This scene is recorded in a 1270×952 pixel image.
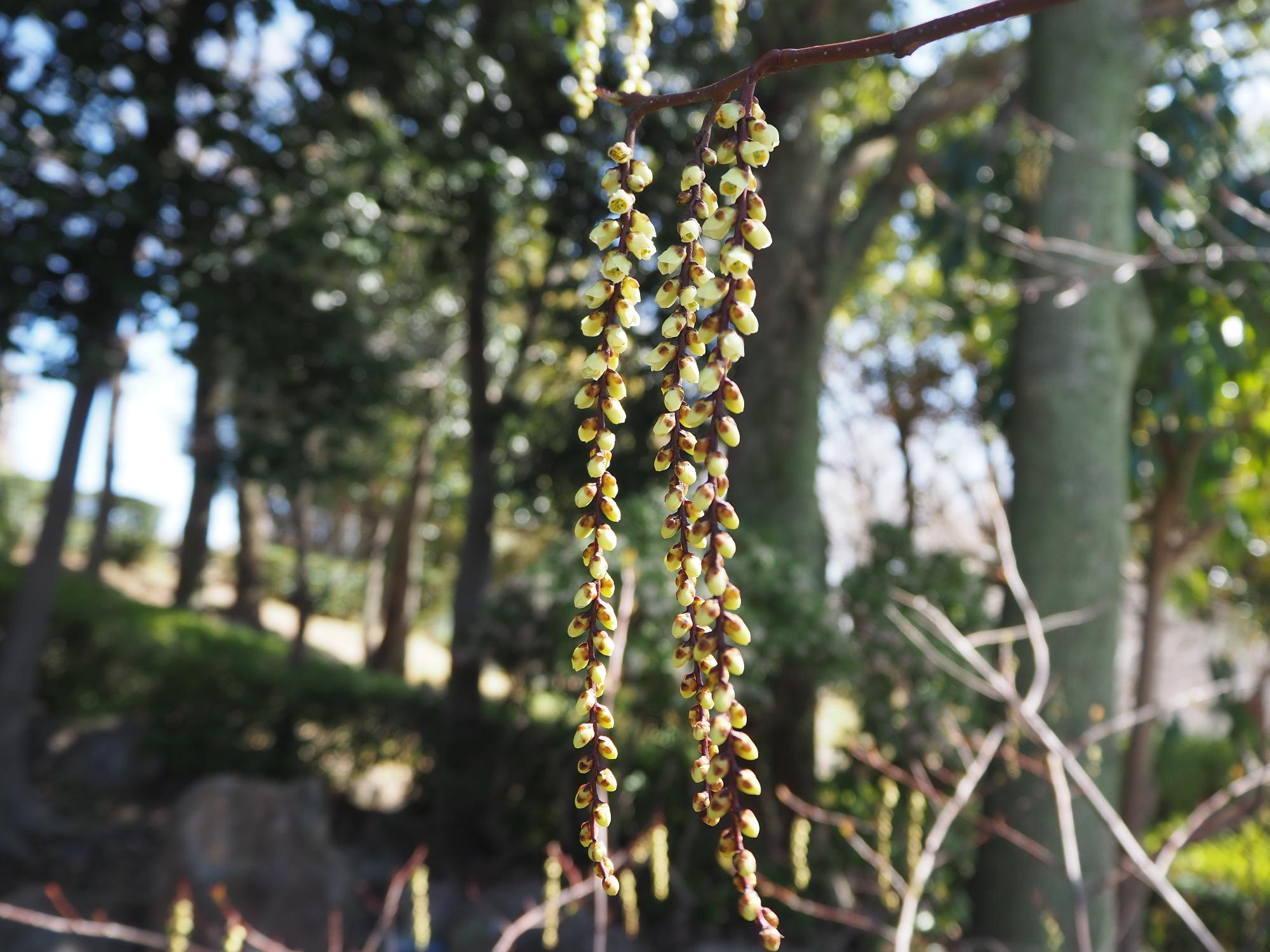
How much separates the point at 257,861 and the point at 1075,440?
157 inches

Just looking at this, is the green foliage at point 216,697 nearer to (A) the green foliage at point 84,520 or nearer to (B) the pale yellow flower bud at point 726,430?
(B) the pale yellow flower bud at point 726,430

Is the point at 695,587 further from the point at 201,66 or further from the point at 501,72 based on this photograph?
the point at 201,66

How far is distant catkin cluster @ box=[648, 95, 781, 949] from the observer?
1.65 feet

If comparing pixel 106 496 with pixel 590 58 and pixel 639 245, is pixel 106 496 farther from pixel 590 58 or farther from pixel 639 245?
pixel 639 245

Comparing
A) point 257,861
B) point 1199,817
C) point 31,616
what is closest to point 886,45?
point 1199,817

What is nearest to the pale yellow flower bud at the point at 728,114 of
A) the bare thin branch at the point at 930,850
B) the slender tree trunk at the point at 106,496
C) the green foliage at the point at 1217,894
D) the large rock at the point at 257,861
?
the bare thin branch at the point at 930,850

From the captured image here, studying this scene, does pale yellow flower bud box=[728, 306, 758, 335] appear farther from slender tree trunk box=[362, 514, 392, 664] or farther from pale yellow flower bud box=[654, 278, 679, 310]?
slender tree trunk box=[362, 514, 392, 664]

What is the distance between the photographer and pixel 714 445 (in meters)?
0.50

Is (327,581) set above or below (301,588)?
above

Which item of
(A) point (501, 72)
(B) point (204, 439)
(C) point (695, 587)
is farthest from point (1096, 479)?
(B) point (204, 439)

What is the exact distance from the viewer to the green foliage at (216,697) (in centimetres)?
601

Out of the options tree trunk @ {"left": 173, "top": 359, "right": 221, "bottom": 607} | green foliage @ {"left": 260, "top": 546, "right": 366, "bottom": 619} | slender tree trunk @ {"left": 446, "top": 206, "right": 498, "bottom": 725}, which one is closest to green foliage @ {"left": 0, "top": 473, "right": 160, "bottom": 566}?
green foliage @ {"left": 260, "top": 546, "right": 366, "bottom": 619}

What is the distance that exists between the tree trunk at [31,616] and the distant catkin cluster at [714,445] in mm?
5481

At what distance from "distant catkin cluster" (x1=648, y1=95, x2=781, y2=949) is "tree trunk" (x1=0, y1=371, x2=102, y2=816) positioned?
216 inches
